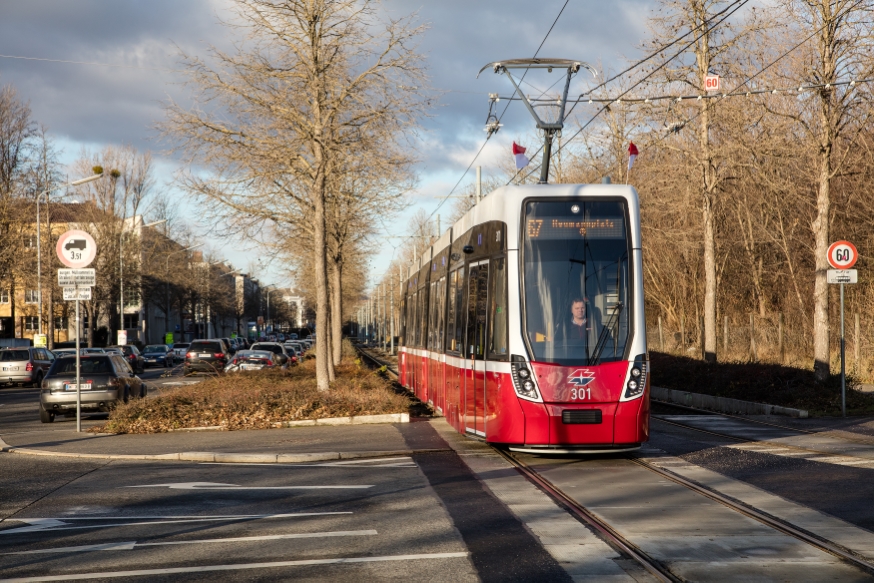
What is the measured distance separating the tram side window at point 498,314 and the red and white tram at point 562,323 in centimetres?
1

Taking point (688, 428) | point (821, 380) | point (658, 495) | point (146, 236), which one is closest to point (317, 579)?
point (658, 495)

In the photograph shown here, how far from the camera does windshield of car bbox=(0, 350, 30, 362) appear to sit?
1577 inches

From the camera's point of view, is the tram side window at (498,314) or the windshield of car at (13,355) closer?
the tram side window at (498,314)

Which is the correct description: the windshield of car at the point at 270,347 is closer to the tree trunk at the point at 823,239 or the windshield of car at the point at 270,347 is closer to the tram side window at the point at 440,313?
the tram side window at the point at 440,313

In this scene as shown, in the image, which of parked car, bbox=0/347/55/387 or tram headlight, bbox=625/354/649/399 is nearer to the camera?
tram headlight, bbox=625/354/649/399

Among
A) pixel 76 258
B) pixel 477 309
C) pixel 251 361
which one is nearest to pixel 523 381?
pixel 477 309

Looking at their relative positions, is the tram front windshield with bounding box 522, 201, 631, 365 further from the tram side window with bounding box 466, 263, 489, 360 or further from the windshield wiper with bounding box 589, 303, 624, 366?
the tram side window with bounding box 466, 263, 489, 360

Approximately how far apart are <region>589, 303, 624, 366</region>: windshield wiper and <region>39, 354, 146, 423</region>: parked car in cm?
1260

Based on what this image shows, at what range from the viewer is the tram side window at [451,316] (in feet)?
52.7

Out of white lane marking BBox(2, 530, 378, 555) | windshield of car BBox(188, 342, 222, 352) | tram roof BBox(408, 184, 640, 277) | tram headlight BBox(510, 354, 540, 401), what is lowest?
white lane marking BBox(2, 530, 378, 555)

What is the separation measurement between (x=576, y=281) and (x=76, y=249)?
9.79 metres

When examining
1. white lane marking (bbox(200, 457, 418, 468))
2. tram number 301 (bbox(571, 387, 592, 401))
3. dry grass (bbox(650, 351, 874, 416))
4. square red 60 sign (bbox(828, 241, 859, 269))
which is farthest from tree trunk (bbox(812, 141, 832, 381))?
white lane marking (bbox(200, 457, 418, 468))

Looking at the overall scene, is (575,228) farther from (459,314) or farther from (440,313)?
(440,313)

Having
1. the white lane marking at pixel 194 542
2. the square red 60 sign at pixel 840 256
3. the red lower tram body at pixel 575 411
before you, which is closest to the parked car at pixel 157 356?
the square red 60 sign at pixel 840 256
